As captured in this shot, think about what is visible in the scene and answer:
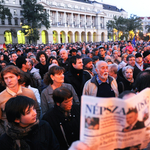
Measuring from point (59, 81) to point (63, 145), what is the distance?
4.33ft

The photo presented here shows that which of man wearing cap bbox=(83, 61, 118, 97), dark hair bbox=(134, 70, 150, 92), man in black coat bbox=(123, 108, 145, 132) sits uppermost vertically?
dark hair bbox=(134, 70, 150, 92)

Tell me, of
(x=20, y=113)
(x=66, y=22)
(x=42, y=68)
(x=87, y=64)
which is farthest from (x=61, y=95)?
(x=66, y=22)

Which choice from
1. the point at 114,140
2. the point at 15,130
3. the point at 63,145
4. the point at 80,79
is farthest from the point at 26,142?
the point at 80,79

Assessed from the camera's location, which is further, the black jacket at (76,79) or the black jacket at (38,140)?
the black jacket at (76,79)

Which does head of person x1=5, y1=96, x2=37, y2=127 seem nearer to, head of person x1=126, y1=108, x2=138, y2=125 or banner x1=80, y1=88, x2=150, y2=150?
banner x1=80, y1=88, x2=150, y2=150

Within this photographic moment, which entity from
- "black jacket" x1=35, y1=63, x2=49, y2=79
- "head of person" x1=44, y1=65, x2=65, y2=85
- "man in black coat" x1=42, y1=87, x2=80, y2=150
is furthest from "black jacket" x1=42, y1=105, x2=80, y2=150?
"black jacket" x1=35, y1=63, x2=49, y2=79

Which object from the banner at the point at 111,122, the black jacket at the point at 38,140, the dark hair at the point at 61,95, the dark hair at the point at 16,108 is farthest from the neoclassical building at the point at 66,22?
the banner at the point at 111,122

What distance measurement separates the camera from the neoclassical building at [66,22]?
54.0 m

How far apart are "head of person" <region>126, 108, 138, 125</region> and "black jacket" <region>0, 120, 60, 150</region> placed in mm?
1212

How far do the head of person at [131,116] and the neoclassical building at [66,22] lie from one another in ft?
179

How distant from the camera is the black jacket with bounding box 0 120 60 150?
2014mm

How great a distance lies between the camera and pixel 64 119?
2.58 metres

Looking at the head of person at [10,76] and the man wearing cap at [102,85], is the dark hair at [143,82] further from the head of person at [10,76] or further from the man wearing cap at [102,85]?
the head of person at [10,76]

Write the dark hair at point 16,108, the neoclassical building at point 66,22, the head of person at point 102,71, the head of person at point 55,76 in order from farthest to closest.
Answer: the neoclassical building at point 66,22, the head of person at point 102,71, the head of person at point 55,76, the dark hair at point 16,108
